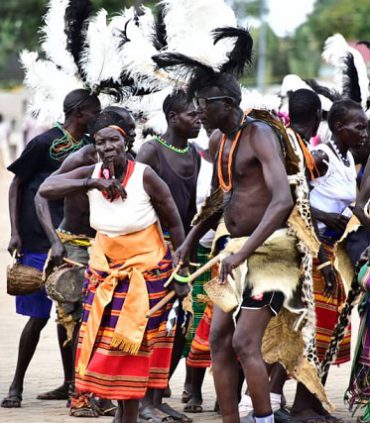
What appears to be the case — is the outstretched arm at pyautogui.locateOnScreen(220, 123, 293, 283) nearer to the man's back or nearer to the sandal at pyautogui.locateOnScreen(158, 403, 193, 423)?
the man's back

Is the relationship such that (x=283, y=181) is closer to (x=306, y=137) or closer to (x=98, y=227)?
(x=98, y=227)

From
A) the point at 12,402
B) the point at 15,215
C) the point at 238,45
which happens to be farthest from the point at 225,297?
the point at 15,215

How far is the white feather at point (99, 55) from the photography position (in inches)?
340

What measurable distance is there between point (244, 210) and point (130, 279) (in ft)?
2.60

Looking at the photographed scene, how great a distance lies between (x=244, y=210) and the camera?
6984 millimetres

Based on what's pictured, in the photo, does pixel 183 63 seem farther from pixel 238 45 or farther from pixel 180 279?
pixel 180 279

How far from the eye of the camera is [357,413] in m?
8.48

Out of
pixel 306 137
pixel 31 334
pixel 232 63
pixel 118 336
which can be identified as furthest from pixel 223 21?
pixel 31 334

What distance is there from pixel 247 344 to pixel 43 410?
208cm

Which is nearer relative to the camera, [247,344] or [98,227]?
[247,344]

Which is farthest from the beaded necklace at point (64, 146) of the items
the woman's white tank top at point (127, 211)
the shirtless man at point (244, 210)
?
the shirtless man at point (244, 210)

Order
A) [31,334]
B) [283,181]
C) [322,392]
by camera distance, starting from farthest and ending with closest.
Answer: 1. [31,334]
2. [322,392]
3. [283,181]

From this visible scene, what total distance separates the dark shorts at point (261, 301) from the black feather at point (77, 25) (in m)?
2.66

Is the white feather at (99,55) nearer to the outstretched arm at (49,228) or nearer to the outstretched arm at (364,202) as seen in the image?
the outstretched arm at (49,228)
